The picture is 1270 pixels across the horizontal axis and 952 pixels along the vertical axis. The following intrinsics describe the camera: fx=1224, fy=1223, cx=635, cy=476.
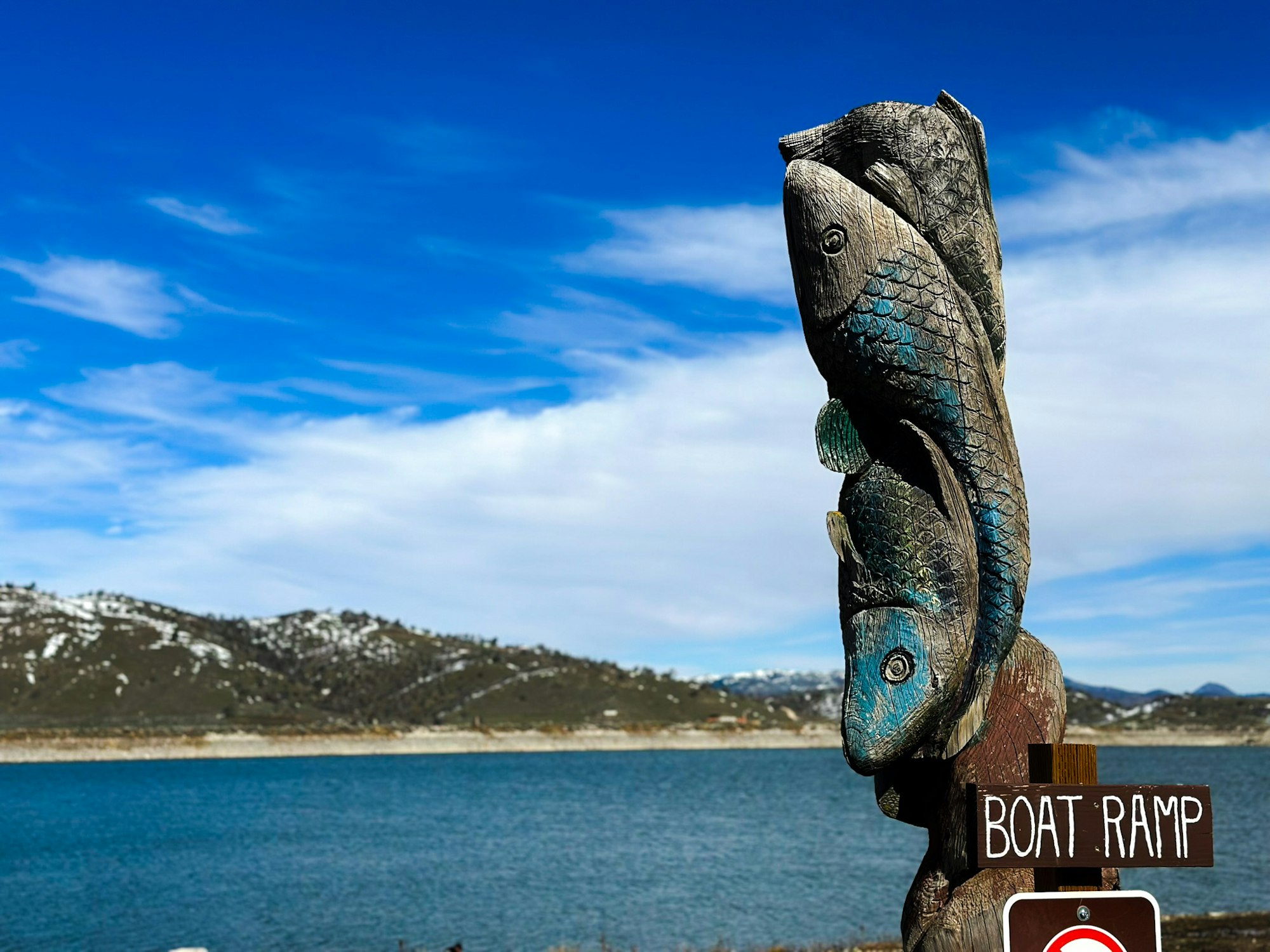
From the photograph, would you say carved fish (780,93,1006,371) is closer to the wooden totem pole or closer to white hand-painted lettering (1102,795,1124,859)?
the wooden totem pole

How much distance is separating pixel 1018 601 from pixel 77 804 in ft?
235

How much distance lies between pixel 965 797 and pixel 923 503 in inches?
51.7

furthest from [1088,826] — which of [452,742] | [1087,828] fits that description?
[452,742]

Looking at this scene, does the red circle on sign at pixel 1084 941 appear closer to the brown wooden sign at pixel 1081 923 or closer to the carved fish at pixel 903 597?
the brown wooden sign at pixel 1081 923

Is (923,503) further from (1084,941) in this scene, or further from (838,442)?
(1084,941)

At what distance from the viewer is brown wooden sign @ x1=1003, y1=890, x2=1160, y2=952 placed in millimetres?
3668

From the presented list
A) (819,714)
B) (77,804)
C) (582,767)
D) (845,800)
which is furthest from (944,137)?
(819,714)

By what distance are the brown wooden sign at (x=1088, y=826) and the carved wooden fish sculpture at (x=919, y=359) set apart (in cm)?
157

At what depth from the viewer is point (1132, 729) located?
136 meters

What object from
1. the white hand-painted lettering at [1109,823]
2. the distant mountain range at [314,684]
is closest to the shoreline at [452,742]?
the distant mountain range at [314,684]

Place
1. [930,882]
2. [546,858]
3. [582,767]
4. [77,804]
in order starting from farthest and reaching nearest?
[582,767] < [77,804] < [546,858] < [930,882]

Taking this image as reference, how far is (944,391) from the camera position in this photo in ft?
18.6

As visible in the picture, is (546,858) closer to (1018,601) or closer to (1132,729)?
(1018,601)

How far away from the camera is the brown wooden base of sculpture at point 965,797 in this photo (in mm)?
5398
